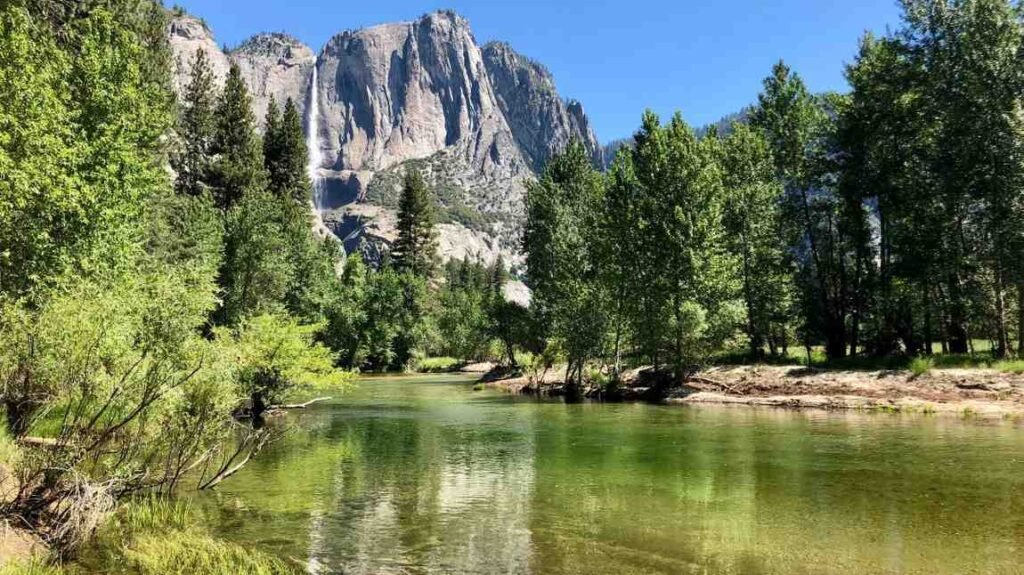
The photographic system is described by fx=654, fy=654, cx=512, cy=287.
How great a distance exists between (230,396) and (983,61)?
39.5 meters

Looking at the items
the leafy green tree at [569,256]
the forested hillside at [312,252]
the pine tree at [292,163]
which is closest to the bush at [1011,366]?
the forested hillside at [312,252]

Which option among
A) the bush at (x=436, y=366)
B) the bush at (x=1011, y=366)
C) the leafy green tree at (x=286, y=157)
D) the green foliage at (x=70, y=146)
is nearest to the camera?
the green foliage at (x=70, y=146)

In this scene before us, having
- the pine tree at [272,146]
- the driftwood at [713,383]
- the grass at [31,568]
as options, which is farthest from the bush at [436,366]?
the grass at [31,568]

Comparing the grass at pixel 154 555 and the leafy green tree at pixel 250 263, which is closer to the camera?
the grass at pixel 154 555

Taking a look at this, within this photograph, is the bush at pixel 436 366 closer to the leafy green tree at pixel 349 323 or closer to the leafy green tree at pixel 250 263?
the leafy green tree at pixel 349 323

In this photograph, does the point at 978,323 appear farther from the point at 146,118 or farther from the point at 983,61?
the point at 146,118

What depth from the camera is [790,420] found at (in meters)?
29.8

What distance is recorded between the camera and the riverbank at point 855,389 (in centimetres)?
2994

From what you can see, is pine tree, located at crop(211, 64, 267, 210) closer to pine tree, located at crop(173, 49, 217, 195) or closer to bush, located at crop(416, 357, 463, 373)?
pine tree, located at crop(173, 49, 217, 195)

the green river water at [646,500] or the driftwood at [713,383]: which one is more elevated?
the driftwood at [713,383]

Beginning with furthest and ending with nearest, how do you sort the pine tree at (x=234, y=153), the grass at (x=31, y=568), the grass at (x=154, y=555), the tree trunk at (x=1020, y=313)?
1. the pine tree at (x=234, y=153)
2. the tree trunk at (x=1020, y=313)
3. the grass at (x=154, y=555)
4. the grass at (x=31, y=568)

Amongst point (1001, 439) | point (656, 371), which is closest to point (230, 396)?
point (1001, 439)

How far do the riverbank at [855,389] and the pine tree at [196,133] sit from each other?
47.3 metres

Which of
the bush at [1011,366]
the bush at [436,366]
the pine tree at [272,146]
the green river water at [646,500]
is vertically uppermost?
the pine tree at [272,146]
